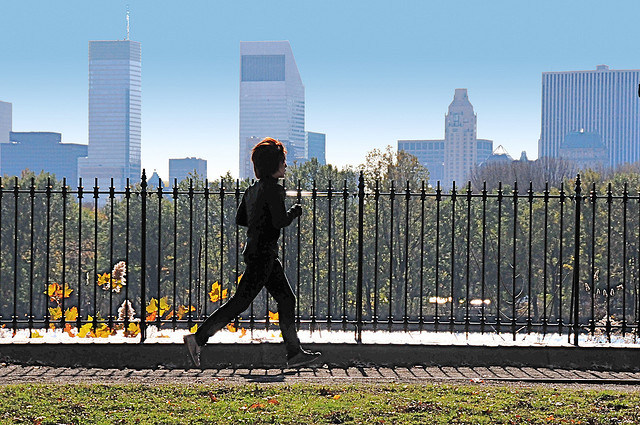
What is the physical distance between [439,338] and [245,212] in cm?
353

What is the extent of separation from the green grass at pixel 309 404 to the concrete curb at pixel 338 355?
1.54 metres

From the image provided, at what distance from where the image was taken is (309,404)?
8062mm

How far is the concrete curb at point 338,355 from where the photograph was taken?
10734 mm

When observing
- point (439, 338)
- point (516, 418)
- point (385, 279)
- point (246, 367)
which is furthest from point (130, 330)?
point (385, 279)

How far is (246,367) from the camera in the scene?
10617 millimetres

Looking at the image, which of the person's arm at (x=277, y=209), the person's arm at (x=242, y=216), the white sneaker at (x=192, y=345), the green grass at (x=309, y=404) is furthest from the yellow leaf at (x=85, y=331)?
the person's arm at (x=277, y=209)

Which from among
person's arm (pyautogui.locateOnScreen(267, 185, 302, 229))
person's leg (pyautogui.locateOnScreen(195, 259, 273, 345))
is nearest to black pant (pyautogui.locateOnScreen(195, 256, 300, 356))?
person's leg (pyautogui.locateOnScreen(195, 259, 273, 345))

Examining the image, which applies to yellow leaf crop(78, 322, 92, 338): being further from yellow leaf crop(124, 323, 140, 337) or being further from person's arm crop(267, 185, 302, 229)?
person's arm crop(267, 185, 302, 229)

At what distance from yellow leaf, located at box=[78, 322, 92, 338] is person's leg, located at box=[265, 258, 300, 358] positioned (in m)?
3.54

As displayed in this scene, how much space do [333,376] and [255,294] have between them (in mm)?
1712

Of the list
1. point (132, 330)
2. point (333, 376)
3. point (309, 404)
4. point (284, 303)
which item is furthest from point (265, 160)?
point (132, 330)

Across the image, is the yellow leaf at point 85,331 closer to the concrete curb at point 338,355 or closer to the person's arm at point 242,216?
the concrete curb at point 338,355

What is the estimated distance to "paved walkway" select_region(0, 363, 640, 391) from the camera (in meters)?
9.64

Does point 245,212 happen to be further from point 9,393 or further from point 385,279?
point 385,279
